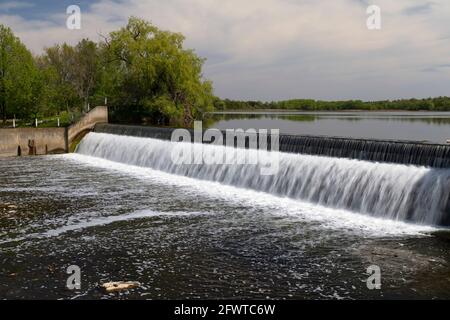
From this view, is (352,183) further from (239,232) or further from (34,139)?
(34,139)

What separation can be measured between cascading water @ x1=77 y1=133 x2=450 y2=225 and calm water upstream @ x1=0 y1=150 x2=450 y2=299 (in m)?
0.46

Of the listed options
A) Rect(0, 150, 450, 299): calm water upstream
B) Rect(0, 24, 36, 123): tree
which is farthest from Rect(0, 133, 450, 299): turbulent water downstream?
Rect(0, 24, 36, 123): tree

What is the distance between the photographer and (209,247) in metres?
11.9

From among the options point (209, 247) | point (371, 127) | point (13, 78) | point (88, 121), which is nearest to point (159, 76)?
point (88, 121)

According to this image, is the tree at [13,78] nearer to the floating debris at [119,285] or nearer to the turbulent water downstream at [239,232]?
the turbulent water downstream at [239,232]

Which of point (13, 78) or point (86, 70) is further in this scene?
point (86, 70)

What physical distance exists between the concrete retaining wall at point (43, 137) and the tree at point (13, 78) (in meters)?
8.38

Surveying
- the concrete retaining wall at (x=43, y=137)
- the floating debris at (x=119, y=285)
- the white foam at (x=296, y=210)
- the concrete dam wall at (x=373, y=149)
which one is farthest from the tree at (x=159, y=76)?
Result: the floating debris at (x=119, y=285)

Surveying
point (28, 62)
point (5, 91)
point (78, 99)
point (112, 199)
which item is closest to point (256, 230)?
point (112, 199)

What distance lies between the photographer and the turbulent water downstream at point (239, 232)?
955 centimetres

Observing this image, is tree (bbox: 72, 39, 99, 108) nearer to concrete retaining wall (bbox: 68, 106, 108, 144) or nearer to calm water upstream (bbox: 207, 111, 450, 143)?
calm water upstream (bbox: 207, 111, 450, 143)

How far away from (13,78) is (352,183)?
37231mm

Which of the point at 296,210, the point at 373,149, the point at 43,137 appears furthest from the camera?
the point at 43,137
